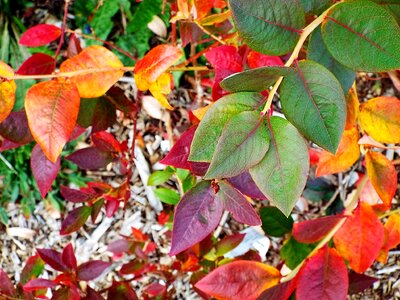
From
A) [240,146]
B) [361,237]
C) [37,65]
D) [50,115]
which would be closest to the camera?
[240,146]

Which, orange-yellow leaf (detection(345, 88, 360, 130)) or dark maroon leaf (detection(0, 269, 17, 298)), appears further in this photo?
dark maroon leaf (detection(0, 269, 17, 298))

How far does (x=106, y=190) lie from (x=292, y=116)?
2.23 ft

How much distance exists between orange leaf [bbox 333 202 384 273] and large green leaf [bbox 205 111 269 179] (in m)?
0.50

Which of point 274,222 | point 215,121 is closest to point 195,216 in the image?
point 215,121

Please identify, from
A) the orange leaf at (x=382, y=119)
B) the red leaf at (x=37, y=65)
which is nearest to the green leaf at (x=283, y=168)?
the orange leaf at (x=382, y=119)

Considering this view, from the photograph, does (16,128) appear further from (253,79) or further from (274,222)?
(274,222)

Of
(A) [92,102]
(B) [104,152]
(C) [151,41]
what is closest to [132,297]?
(B) [104,152]

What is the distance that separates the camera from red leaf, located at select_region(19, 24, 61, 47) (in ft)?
3.61

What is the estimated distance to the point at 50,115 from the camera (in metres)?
0.74

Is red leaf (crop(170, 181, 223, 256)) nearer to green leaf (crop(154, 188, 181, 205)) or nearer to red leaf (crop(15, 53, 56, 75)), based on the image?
red leaf (crop(15, 53, 56, 75))

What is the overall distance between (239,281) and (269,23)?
520 mm

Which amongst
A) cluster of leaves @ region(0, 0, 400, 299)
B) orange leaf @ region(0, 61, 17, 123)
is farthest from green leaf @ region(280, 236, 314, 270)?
orange leaf @ region(0, 61, 17, 123)

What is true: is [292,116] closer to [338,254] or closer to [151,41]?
[338,254]

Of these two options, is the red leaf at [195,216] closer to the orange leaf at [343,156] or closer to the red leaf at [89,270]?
the orange leaf at [343,156]
